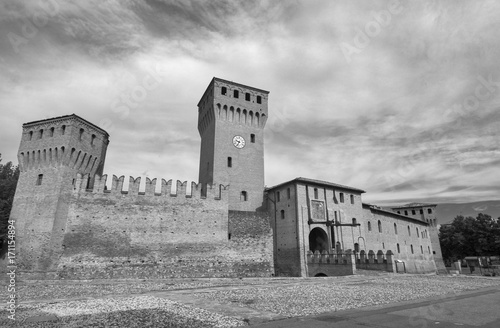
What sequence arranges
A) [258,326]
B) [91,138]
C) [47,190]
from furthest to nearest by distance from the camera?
[91,138]
[47,190]
[258,326]

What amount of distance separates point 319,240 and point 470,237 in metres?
41.7

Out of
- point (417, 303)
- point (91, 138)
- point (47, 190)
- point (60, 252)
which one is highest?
point (91, 138)

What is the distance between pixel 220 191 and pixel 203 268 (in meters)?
6.67

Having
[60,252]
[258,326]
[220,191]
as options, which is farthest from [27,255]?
[258,326]

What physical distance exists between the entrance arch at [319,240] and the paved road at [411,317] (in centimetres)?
2093

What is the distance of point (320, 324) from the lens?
6.37m

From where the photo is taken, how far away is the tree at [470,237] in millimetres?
50781

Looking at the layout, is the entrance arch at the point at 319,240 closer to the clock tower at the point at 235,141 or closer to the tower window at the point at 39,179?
the clock tower at the point at 235,141

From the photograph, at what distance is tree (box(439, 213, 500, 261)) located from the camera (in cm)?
5078

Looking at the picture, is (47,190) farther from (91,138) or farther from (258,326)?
(258,326)

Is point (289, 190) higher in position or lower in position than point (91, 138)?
lower

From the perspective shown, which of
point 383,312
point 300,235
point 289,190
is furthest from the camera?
point 289,190

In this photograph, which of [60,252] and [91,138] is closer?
[60,252]

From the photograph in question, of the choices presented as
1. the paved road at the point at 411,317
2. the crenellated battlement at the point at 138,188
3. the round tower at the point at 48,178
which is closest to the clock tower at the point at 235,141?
the crenellated battlement at the point at 138,188
